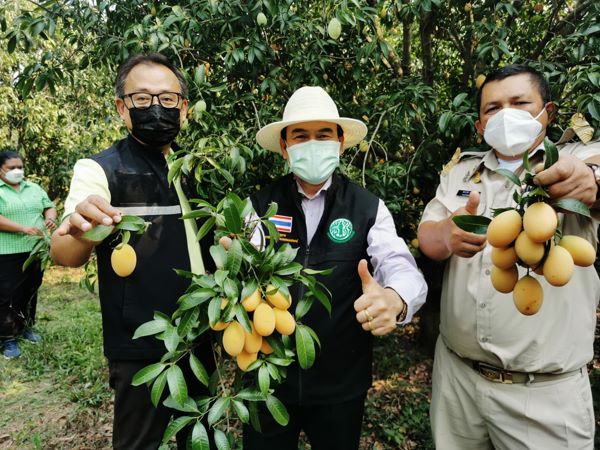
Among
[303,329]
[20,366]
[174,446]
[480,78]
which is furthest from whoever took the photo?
[20,366]

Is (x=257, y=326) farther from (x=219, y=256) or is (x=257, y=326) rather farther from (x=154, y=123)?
(x=154, y=123)

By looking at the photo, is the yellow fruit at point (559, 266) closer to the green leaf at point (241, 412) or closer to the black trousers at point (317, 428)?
→ the green leaf at point (241, 412)

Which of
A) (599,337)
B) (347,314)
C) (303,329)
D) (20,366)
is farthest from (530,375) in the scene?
(20,366)

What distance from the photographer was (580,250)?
997mm

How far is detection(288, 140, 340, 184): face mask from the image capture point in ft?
5.35

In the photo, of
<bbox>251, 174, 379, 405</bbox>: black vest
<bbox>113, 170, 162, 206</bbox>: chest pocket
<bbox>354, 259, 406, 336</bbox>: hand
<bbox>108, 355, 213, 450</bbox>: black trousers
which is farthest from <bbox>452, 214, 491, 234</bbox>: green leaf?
<bbox>108, 355, 213, 450</bbox>: black trousers

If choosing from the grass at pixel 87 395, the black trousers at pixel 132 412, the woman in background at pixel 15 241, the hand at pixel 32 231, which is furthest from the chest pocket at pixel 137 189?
the hand at pixel 32 231

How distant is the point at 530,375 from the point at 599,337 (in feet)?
10.8

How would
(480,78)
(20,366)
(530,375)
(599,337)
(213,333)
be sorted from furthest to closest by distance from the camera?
(599,337), (20,366), (480,78), (530,375), (213,333)

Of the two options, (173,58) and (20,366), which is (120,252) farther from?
(20,366)

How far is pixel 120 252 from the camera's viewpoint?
4.29ft

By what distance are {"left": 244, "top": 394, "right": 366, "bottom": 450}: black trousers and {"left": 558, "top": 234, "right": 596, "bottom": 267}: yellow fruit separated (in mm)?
954

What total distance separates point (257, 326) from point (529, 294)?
706mm

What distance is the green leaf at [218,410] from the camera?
104 cm
